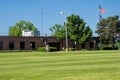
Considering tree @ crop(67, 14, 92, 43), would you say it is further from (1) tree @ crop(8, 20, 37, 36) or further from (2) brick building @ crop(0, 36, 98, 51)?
(1) tree @ crop(8, 20, 37, 36)

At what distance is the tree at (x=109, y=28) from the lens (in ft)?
355

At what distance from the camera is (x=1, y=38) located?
95.5 meters

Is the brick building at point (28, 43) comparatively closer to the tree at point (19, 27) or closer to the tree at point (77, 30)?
the tree at point (77, 30)

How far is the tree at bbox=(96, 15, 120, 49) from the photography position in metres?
108

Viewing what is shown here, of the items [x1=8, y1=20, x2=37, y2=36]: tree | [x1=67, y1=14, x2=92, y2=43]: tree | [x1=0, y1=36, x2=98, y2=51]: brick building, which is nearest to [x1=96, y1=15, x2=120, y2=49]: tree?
[x1=0, y1=36, x2=98, y2=51]: brick building

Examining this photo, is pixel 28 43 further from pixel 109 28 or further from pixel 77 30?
pixel 109 28

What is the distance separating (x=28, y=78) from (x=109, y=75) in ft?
12.1

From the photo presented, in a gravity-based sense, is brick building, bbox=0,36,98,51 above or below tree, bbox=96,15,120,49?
below

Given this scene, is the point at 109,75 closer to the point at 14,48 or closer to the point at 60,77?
the point at 60,77

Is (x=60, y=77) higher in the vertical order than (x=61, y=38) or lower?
lower

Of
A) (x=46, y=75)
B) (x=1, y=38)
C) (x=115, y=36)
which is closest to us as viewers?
(x=46, y=75)

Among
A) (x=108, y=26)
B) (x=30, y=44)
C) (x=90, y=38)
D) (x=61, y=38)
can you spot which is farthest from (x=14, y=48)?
(x=108, y=26)

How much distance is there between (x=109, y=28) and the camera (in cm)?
10900

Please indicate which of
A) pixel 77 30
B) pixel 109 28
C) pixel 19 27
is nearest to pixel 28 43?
pixel 77 30
